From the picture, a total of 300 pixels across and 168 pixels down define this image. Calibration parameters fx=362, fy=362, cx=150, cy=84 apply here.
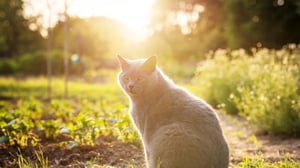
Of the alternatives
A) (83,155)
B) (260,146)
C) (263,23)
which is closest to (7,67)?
(263,23)

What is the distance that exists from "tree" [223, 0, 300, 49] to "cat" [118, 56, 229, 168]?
Answer: 1985 cm

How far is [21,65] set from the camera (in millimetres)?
21859

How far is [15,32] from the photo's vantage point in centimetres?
3055

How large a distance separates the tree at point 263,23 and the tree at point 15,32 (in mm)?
15629

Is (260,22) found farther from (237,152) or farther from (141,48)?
(237,152)

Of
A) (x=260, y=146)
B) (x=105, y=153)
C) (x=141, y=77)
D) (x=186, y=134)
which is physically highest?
(x=141, y=77)

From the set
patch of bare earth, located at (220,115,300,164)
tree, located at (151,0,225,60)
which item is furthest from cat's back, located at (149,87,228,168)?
tree, located at (151,0,225,60)

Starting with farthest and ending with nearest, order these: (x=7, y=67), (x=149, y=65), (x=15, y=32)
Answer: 1. (x=15, y=32)
2. (x=7, y=67)
3. (x=149, y=65)

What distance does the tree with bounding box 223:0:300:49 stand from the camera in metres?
22.3

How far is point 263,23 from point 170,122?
2119 centimetres

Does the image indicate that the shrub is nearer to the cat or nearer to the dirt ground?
the dirt ground

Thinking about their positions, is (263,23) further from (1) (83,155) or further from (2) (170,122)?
(2) (170,122)

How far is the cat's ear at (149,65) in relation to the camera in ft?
12.0

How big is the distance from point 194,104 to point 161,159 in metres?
0.63
